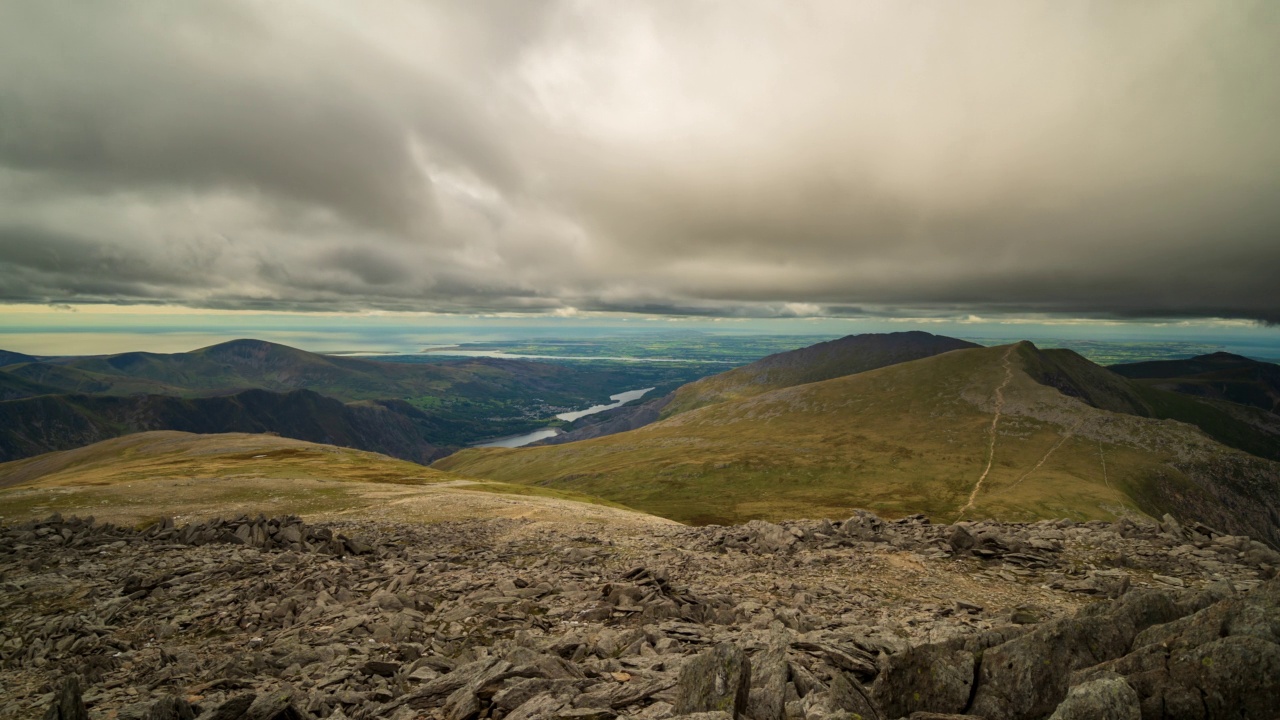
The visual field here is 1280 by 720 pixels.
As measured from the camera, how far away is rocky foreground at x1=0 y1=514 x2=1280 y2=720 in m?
12.2

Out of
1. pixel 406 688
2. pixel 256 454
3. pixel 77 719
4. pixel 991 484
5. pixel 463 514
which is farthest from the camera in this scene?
pixel 991 484

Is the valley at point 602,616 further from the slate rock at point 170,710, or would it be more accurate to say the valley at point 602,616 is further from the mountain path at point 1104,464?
the mountain path at point 1104,464

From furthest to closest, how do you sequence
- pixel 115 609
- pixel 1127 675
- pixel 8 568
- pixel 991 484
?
1. pixel 991 484
2. pixel 8 568
3. pixel 115 609
4. pixel 1127 675

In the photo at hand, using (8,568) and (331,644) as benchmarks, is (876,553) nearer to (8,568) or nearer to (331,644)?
(331,644)

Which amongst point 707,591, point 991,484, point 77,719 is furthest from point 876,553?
point 991,484

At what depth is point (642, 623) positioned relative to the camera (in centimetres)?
2194

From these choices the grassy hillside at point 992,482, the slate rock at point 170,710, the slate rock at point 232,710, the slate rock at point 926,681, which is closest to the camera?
the slate rock at point 926,681

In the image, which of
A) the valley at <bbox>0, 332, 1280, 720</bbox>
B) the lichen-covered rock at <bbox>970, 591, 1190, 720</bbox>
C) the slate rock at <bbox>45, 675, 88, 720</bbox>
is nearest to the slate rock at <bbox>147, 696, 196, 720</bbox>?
the valley at <bbox>0, 332, 1280, 720</bbox>

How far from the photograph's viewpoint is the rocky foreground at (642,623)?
12.2 m

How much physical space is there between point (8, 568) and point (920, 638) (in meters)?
45.1

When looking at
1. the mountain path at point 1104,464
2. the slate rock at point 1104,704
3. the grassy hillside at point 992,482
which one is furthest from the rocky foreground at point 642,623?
the mountain path at point 1104,464

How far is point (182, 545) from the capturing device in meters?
33.1

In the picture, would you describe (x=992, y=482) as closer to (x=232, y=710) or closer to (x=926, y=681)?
(x=926, y=681)

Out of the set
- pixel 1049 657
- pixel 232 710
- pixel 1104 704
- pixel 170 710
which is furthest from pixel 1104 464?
pixel 170 710
